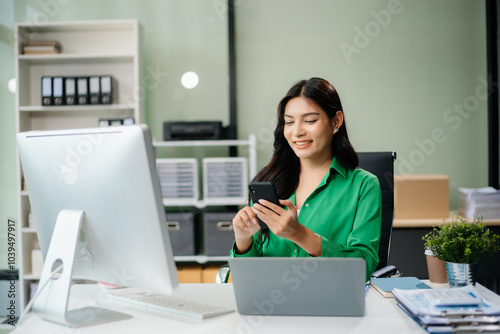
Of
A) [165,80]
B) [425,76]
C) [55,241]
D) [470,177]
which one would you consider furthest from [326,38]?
[55,241]

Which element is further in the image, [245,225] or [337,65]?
[337,65]

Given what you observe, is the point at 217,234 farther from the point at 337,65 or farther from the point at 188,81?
the point at 337,65

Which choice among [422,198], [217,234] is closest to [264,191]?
[217,234]

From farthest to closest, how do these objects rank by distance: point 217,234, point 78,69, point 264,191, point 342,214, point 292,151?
point 78,69
point 217,234
point 292,151
point 342,214
point 264,191

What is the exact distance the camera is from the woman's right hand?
4.65 ft

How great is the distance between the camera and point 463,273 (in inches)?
56.1

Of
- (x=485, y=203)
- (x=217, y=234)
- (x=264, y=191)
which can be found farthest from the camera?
(x=217, y=234)

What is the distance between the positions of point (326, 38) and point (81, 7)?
6.49 ft

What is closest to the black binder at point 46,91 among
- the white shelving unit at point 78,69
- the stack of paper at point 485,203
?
the white shelving unit at point 78,69

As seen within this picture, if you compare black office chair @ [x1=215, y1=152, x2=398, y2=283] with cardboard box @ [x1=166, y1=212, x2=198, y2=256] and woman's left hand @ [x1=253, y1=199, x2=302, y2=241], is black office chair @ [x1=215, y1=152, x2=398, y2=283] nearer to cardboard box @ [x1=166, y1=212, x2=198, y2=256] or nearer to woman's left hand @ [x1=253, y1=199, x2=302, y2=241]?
woman's left hand @ [x1=253, y1=199, x2=302, y2=241]

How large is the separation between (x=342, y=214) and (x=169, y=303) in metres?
0.69

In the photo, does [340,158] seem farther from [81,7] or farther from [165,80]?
[81,7]

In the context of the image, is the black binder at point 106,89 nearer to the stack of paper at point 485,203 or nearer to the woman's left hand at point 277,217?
the woman's left hand at point 277,217

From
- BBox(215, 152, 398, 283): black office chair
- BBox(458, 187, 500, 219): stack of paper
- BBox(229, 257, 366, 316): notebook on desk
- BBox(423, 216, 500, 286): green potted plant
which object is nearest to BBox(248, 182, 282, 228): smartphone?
BBox(229, 257, 366, 316): notebook on desk
